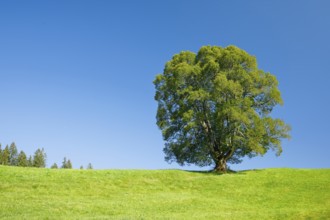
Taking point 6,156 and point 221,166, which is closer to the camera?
point 221,166

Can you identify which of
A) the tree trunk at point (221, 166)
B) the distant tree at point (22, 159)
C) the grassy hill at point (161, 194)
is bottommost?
the grassy hill at point (161, 194)

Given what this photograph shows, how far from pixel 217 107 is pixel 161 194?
17.4 meters

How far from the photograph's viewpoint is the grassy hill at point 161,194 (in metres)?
28.6

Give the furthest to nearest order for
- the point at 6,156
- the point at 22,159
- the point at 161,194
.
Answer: the point at 22,159
the point at 6,156
the point at 161,194

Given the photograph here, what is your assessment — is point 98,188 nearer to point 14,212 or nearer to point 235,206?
point 14,212

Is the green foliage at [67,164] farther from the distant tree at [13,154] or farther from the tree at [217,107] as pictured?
the tree at [217,107]

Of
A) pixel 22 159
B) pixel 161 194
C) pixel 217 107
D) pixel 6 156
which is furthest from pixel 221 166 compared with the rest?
pixel 6 156

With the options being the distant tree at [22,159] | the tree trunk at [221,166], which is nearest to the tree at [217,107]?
the tree trunk at [221,166]

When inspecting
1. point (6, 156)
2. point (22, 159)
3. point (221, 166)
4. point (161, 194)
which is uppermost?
point (6, 156)

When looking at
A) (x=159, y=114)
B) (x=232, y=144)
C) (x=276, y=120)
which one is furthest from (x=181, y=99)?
(x=276, y=120)

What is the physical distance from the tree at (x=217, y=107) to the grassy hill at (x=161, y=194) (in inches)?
183

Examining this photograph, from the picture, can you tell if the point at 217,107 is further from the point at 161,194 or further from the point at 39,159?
the point at 39,159

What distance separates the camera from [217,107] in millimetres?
49719

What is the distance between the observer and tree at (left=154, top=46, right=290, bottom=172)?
49062mm
